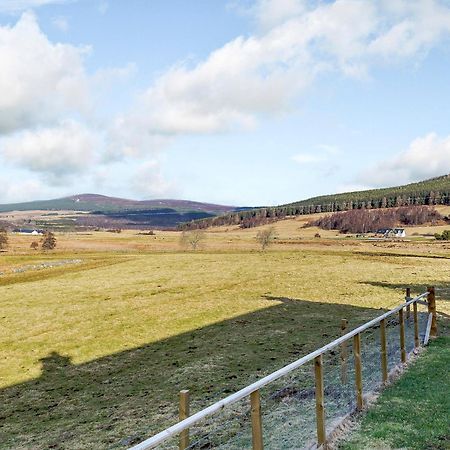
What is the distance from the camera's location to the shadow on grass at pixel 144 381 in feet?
42.8

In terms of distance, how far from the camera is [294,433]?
33.4ft

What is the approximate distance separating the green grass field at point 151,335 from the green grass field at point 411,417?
530 cm

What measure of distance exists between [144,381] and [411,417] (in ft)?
33.5

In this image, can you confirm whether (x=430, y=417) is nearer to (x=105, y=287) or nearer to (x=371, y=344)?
(x=371, y=344)

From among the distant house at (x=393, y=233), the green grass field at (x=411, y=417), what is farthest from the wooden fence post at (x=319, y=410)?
the distant house at (x=393, y=233)

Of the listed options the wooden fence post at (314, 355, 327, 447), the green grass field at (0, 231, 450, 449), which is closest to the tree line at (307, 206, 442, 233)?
the green grass field at (0, 231, 450, 449)

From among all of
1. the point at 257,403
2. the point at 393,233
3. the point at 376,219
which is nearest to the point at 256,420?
the point at 257,403

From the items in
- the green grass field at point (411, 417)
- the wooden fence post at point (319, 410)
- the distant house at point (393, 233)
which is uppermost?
the wooden fence post at point (319, 410)

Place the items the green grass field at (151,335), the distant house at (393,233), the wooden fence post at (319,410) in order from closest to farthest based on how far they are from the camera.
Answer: the wooden fence post at (319,410)
the green grass field at (151,335)
the distant house at (393,233)

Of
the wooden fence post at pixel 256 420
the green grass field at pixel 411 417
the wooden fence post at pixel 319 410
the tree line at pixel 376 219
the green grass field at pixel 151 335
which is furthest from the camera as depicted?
the tree line at pixel 376 219

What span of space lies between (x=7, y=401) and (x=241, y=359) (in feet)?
29.1

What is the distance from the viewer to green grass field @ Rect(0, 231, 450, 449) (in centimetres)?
1446

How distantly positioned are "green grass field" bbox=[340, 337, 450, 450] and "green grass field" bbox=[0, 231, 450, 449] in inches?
209

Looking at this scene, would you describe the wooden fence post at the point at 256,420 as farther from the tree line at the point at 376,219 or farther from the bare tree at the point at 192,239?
the tree line at the point at 376,219
